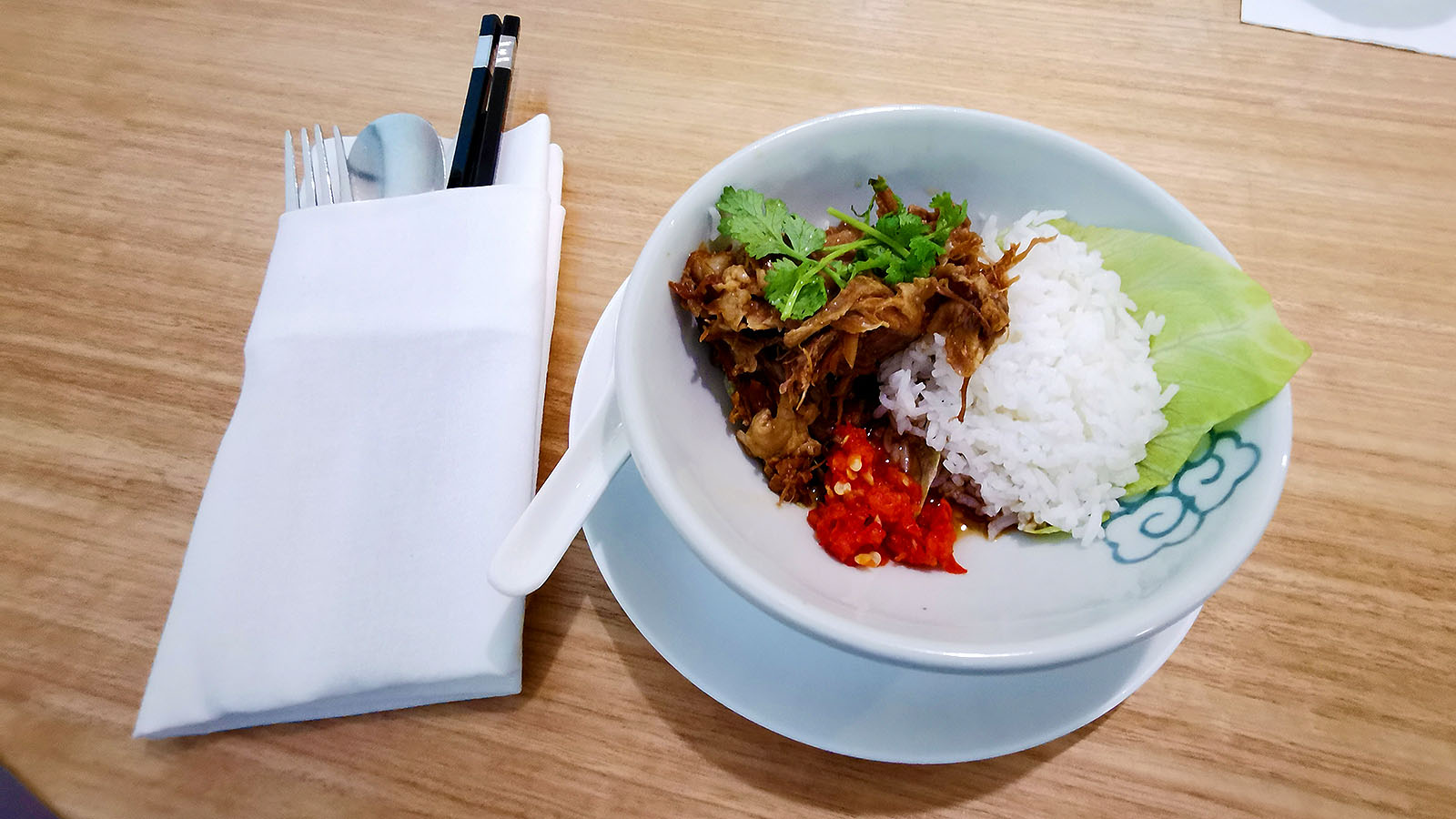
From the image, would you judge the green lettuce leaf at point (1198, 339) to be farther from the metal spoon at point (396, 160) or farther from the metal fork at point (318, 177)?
the metal fork at point (318, 177)

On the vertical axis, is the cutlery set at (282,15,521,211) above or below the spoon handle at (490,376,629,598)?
above

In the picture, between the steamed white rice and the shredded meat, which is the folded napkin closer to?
Result: the shredded meat

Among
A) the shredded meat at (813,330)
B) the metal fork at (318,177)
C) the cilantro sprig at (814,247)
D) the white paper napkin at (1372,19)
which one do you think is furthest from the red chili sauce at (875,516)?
the white paper napkin at (1372,19)

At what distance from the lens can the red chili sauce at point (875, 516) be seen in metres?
1.33

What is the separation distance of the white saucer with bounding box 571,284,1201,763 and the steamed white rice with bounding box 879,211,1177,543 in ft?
0.88

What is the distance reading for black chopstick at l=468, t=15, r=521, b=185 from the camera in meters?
1.98

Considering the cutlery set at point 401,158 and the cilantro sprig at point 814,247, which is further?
the cutlery set at point 401,158

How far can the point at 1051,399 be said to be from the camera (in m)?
1.43

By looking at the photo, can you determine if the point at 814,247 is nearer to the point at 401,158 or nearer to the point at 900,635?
the point at 900,635

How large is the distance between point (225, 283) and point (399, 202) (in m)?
0.60

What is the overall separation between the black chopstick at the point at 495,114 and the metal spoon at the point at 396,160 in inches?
4.2

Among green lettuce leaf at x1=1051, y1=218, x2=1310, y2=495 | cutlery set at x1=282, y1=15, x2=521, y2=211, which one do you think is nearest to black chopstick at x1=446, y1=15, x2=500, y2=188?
cutlery set at x1=282, y1=15, x2=521, y2=211

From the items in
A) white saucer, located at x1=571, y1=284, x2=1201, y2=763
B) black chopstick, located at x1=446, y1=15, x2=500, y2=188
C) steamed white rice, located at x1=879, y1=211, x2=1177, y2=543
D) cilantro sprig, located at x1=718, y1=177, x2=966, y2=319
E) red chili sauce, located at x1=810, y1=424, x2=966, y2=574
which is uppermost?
black chopstick, located at x1=446, y1=15, x2=500, y2=188

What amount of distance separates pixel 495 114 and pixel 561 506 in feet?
4.11
